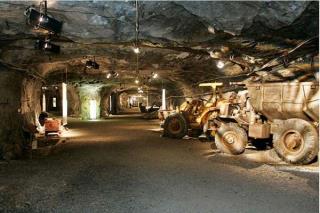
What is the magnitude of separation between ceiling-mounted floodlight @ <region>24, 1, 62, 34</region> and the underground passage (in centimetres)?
3

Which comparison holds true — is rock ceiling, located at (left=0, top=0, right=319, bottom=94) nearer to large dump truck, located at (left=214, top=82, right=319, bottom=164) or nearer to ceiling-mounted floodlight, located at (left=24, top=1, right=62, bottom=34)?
ceiling-mounted floodlight, located at (left=24, top=1, right=62, bottom=34)

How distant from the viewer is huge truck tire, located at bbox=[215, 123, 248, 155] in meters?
11.8

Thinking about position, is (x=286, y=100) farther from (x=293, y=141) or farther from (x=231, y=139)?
(x=231, y=139)

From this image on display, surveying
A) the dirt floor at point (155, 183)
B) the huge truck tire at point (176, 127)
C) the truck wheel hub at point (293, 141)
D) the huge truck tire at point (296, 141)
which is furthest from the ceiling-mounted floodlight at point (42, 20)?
the huge truck tire at point (176, 127)

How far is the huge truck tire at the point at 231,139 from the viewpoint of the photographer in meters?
11.8

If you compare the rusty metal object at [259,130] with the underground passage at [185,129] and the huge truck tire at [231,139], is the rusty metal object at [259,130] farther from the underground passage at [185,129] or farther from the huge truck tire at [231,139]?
the huge truck tire at [231,139]

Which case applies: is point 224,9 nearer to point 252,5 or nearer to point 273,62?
point 252,5

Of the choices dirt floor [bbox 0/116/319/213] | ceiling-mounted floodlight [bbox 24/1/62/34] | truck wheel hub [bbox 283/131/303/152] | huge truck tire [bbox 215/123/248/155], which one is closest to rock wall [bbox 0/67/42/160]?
dirt floor [bbox 0/116/319/213]

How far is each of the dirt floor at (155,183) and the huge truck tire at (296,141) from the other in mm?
431

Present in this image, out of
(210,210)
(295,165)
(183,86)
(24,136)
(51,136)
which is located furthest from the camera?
(183,86)

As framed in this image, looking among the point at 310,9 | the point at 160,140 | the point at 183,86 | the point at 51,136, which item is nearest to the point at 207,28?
the point at 310,9

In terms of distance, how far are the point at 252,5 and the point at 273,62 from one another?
5480mm

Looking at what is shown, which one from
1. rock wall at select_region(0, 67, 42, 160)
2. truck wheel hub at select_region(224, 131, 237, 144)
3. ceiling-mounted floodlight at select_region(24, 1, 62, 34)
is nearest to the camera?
ceiling-mounted floodlight at select_region(24, 1, 62, 34)

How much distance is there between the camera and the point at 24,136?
13.7 metres
